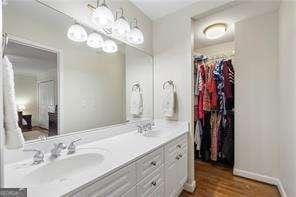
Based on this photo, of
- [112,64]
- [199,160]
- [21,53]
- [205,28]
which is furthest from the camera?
[199,160]

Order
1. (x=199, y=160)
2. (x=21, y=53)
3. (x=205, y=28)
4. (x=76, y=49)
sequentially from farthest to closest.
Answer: (x=199, y=160) < (x=205, y=28) < (x=76, y=49) < (x=21, y=53)

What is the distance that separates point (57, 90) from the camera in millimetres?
1402

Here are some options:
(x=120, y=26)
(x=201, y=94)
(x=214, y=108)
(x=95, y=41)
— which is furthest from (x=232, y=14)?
(x=95, y=41)

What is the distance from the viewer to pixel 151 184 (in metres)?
1.39

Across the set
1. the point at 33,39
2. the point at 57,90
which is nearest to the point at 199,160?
the point at 57,90

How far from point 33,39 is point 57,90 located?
1.28 ft

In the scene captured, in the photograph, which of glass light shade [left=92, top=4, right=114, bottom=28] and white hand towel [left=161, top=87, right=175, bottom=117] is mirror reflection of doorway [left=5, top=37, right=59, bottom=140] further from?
white hand towel [left=161, top=87, right=175, bottom=117]

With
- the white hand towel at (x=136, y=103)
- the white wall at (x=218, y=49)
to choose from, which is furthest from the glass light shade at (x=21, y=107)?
the white wall at (x=218, y=49)

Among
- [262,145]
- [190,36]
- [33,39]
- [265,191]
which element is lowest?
[265,191]

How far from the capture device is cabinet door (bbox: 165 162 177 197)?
5.49 feet

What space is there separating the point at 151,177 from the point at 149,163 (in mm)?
120

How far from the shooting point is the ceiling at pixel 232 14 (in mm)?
2158

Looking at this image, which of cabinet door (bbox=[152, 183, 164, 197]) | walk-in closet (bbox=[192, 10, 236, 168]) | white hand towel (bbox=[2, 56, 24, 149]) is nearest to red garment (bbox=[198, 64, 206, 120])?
walk-in closet (bbox=[192, 10, 236, 168])

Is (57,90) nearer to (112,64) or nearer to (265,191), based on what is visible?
(112,64)
